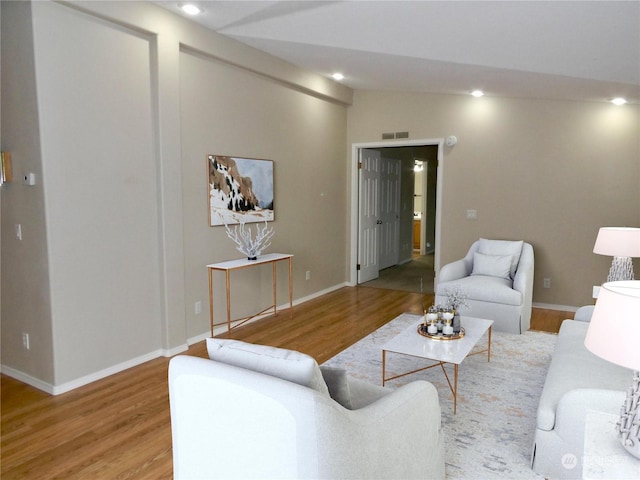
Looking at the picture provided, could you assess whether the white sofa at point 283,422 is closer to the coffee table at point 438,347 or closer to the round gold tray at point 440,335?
the coffee table at point 438,347

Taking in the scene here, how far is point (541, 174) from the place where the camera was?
17.6ft

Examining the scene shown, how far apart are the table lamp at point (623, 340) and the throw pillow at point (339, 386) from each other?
35.4 inches

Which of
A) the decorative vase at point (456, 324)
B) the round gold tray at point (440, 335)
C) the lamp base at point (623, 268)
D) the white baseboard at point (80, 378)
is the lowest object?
the white baseboard at point (80, 378)

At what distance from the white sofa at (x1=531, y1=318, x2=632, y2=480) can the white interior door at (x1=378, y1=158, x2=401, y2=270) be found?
508cm

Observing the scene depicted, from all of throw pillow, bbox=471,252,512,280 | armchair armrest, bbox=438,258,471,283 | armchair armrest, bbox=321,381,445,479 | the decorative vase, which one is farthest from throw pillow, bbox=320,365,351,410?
throw pillow, bbox=471,252,512,280

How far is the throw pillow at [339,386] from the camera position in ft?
6.07

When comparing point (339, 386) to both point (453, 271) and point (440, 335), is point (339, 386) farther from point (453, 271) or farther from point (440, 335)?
point (453, 271)

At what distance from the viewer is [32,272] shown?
10.7 ft

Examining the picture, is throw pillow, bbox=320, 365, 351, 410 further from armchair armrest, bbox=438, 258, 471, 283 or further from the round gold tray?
armchair armrest, bbox=438, 258, 471, 283

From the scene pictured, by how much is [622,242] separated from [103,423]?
4.03m

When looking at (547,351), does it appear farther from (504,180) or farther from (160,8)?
(160,8)

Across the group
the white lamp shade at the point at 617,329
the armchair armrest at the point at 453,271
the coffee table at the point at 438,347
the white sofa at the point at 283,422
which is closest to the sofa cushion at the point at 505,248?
the armchair armrest at the point at 453,271

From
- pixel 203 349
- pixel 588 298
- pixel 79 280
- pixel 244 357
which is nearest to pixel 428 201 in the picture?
pixel 588 298

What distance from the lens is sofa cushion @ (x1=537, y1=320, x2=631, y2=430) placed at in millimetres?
2215
